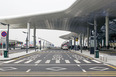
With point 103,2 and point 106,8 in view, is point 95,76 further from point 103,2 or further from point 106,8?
point 106,8

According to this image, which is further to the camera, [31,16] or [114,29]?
[114,29]

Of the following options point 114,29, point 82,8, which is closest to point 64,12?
point 82,8

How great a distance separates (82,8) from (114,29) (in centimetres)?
3929

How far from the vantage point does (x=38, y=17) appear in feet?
224

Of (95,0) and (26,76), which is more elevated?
(95,0)

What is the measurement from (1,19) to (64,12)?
2460 cm

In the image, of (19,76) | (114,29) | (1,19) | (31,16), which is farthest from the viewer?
Answer: (114,29)

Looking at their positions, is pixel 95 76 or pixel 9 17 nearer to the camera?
pixel 95 76

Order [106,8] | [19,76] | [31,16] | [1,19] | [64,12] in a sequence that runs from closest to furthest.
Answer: [19,76], [106,8], [64,12], [31,16], [1,19]

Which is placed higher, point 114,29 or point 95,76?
point 114,29

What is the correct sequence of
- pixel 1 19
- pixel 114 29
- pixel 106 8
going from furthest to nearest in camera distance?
pixel 114 29 < pixel 1 19 < pixel 106 8

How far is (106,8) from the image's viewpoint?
165 feet

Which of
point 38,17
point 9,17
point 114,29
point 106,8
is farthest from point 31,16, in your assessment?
point 114,29

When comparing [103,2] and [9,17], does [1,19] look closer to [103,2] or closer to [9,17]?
[9,17]
